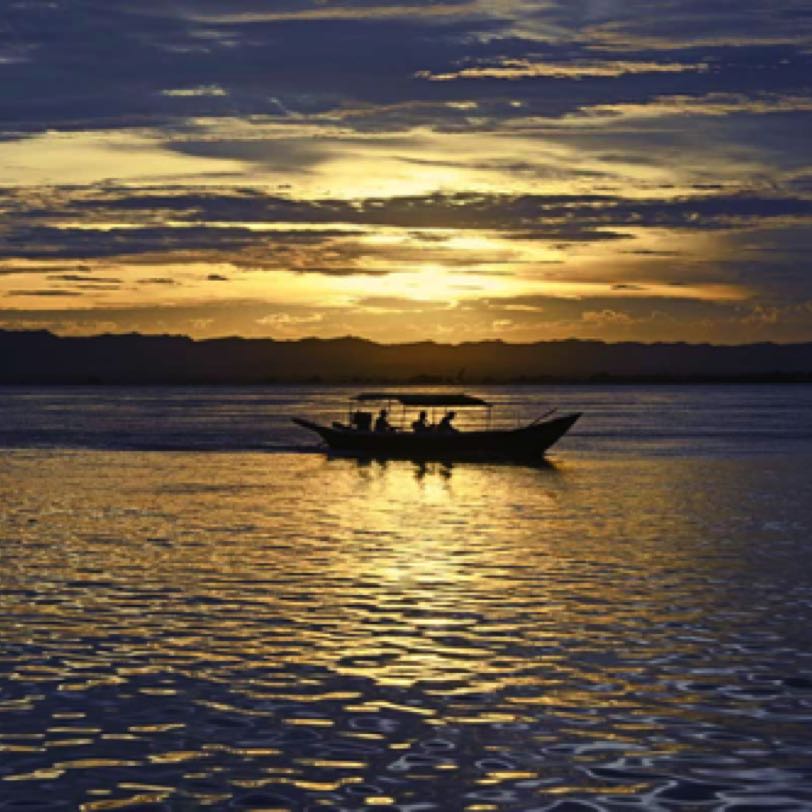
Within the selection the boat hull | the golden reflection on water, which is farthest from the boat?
the golden reflection on water

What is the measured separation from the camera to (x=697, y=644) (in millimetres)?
20578

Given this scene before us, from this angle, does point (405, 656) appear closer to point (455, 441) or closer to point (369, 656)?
point (369, 656)

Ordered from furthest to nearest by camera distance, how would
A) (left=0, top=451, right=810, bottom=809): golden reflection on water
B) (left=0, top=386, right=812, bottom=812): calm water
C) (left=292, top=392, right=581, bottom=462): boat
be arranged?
(left=292, top=392, right=581, bottom=462): boat
(left=0, top=451, right=810, bottom=809): golden reflection on water
(left=0, top=386, right=812, bottom=812): calm water

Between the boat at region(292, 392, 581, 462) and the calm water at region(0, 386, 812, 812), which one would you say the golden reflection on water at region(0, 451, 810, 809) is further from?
the boat at region(292, 392, 581, 462)

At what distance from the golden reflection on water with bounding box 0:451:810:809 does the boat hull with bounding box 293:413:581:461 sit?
96.7 ft

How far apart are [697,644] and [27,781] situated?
1027 centimetres

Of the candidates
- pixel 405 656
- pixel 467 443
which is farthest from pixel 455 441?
pixel 405 656

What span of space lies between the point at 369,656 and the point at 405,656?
47 centimetres

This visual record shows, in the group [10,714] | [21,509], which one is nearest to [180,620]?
[10,714]

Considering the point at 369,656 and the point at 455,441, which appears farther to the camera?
the point at 455,441

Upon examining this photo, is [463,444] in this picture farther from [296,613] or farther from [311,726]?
[311,726]

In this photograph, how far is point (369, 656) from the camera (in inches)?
769

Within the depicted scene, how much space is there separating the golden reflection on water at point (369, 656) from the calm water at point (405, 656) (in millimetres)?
55

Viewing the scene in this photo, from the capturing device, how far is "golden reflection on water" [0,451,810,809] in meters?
14.1
